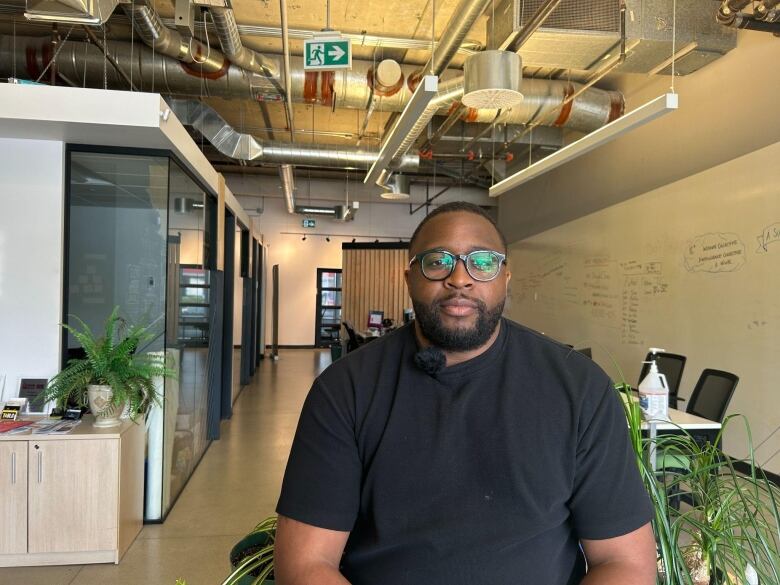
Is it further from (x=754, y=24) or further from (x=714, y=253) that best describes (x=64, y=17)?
(x=714, y=253)

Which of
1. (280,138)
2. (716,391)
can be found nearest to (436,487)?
(716,391)

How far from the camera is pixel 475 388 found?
1.18m

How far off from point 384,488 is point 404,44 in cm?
553

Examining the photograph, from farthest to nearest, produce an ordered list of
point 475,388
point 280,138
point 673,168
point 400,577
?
1. point 280,138
2. point 673,168
3. point 475,388
4. point 400,577

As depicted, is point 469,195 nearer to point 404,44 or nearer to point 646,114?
point 404,44

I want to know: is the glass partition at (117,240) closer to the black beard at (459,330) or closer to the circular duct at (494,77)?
the circular duct at (494,77)

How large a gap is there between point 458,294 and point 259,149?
275 inches

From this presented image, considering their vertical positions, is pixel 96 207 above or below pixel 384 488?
above

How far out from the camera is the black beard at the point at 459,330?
1199 millimetres

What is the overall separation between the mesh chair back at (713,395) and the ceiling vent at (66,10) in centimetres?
424

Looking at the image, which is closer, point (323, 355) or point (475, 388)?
point (475, 388)

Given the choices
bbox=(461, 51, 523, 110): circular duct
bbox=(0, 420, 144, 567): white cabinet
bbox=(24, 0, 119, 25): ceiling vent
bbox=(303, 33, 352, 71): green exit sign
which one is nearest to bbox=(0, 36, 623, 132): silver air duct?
bbox=(461, 51, 523, 110): circular duct

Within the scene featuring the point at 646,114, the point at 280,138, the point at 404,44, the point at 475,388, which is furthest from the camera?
the point at 280,138

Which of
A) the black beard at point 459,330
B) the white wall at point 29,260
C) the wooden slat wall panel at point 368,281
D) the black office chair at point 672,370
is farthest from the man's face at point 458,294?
the wooden slat wall panel at point 368,281
